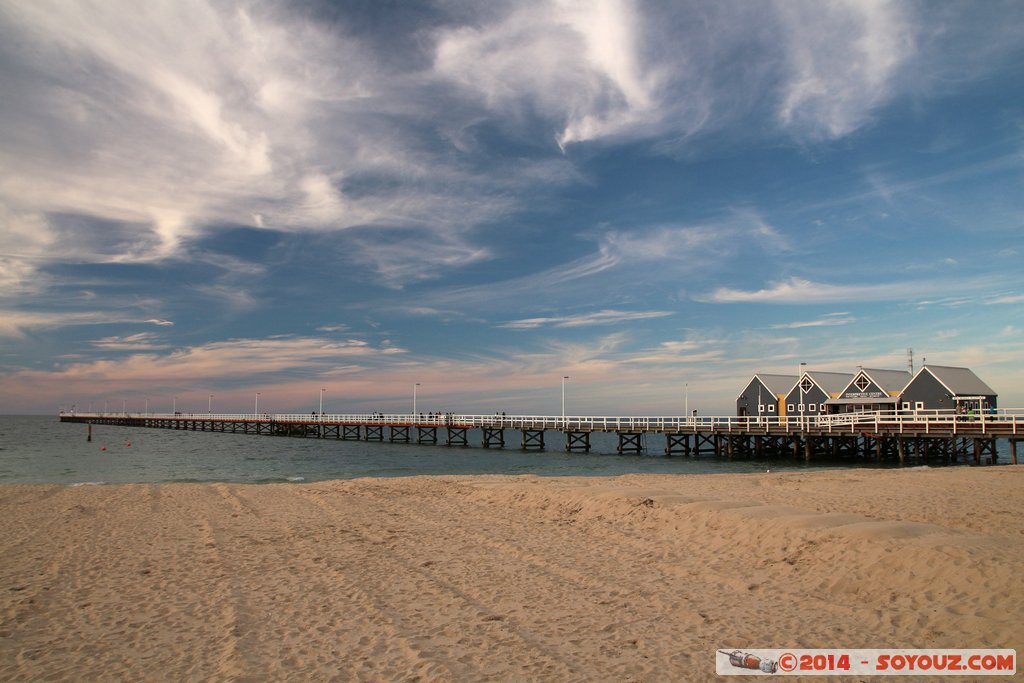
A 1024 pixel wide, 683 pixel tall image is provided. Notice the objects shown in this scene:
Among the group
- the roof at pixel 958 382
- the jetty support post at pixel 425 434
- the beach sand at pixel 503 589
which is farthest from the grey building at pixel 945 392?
the jetty support post at pixel 425 434

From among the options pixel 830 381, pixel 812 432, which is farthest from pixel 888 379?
pixel 812 432

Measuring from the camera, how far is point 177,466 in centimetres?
3816

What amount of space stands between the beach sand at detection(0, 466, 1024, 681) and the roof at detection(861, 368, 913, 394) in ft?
137

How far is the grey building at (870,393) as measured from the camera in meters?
49.9

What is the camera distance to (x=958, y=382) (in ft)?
155

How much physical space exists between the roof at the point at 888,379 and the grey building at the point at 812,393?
2411mm

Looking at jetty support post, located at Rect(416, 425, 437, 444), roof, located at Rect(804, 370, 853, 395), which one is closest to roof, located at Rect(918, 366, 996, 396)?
roof, located at Rect(804, 370, 853, 395)

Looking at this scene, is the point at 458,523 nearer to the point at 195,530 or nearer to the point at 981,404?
the point at 195,530

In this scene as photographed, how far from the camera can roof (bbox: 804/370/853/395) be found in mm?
54281

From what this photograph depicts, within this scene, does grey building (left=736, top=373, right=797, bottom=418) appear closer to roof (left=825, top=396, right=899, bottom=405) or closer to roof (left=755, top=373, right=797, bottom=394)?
roof (left=755, top=373, right=797, bottom=394)

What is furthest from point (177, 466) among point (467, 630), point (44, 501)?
point (467, 630)

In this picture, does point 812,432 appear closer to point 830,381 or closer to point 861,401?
point 861,401

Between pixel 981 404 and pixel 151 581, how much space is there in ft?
175

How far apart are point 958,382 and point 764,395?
1518 cm
